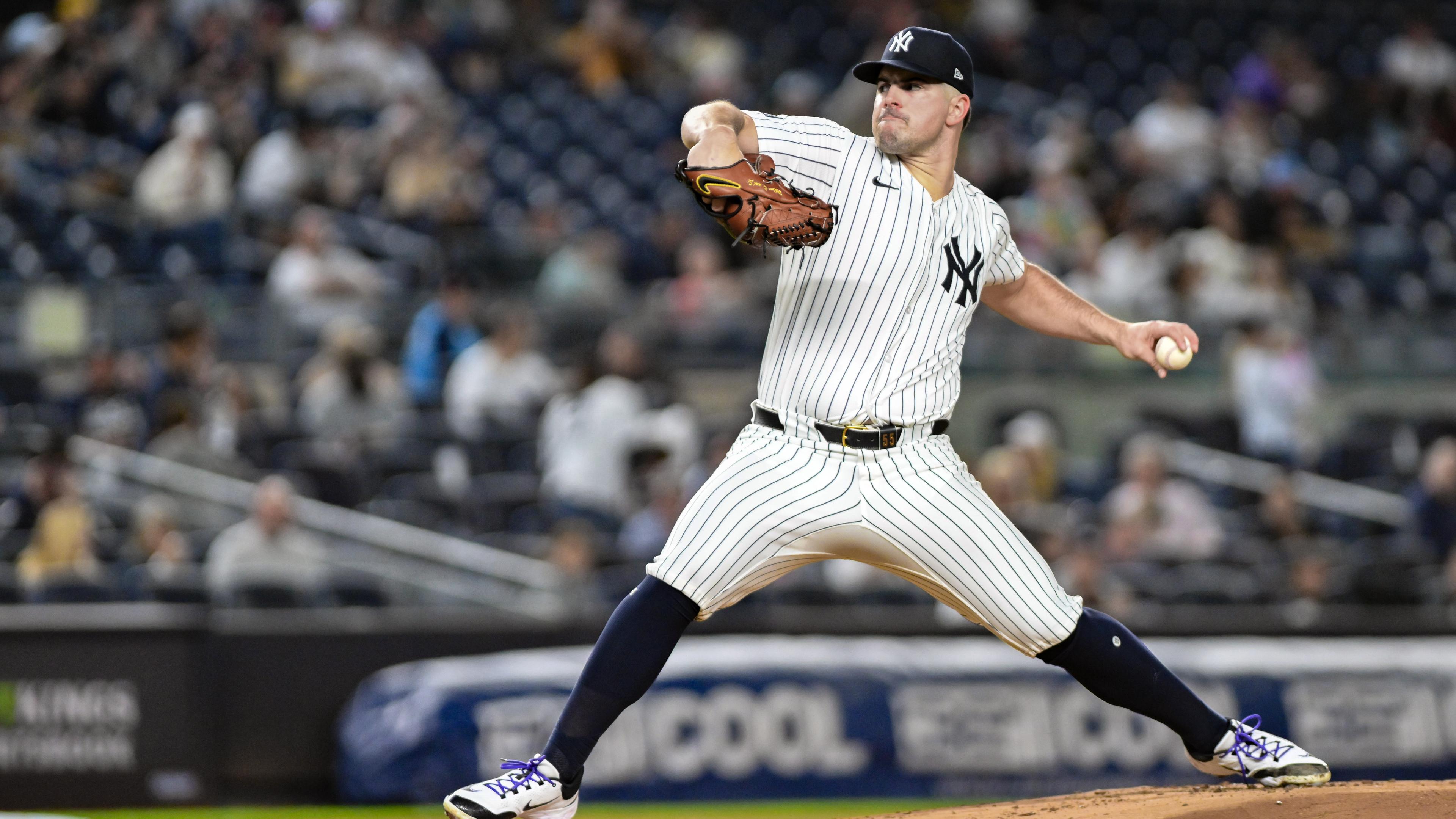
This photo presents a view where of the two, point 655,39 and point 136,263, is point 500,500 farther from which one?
point 655,39

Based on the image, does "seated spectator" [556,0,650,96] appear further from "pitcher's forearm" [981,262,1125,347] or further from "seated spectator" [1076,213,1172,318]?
"pitcher's forearm" [981,262,1125,347]

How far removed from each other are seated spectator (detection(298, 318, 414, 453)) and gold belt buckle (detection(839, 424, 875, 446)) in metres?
5.73

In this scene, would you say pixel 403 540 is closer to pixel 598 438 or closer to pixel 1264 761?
pixel 598 438

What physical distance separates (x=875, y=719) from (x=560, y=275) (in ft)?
12.8

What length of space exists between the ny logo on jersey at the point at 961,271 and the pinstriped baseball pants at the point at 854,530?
1.07ft

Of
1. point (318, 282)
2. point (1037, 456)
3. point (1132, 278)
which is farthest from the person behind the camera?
point (1132, 278)

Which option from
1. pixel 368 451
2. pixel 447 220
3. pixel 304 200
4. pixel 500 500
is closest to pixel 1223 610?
pixel 500 500

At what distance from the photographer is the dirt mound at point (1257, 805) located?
3.94 m

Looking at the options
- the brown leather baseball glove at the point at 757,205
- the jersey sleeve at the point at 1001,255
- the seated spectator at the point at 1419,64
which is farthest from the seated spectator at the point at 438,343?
the seated spectator at the point at 1419,64

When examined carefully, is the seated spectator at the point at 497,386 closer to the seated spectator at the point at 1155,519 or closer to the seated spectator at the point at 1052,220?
the seated spectator at the point at 1155,519

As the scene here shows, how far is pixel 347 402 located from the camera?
9.25 meters

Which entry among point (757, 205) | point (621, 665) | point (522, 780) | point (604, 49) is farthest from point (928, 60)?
point (604, 49)

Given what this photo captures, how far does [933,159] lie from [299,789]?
518cm

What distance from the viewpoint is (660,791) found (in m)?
7.74
